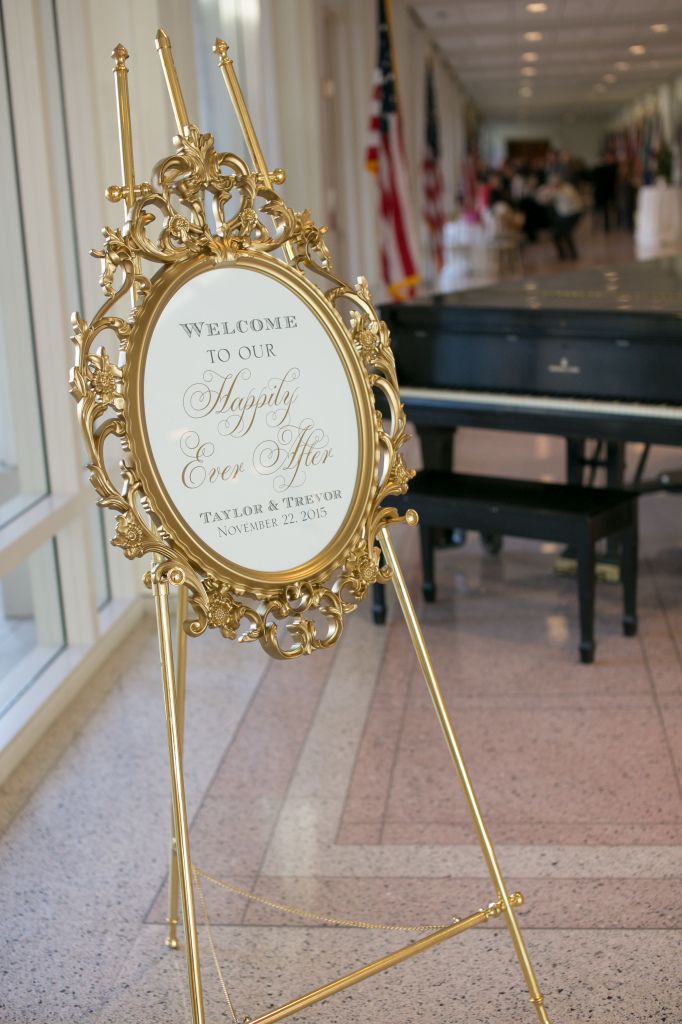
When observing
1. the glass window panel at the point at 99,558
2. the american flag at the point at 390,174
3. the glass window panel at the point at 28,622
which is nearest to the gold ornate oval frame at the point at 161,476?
the glass window panel at the point at 28,622

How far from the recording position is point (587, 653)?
3717 mm

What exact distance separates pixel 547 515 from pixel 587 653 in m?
0.44

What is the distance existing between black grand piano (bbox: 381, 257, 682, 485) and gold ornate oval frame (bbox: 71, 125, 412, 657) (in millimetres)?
1933

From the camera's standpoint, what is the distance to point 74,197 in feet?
13.1

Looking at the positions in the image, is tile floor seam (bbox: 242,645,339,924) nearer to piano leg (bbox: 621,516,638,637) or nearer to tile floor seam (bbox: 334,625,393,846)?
tile floor seam (bbox: 334,625,393,846)

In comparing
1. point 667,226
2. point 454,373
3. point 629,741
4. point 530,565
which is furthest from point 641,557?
point 667,226

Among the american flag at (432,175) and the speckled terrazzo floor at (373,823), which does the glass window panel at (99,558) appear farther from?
A: the american flag at (432,175)

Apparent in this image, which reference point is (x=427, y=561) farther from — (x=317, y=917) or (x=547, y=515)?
(x=317, y=917)

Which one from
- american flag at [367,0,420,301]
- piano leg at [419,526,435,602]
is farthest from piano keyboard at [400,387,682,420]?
american flag at [367,0,420,301]

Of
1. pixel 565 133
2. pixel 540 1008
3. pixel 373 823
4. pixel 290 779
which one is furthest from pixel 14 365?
pixel 565 133

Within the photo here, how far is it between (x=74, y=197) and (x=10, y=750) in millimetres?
1834

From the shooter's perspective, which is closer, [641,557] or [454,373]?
[454,373]

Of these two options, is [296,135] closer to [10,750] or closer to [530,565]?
[530,565]

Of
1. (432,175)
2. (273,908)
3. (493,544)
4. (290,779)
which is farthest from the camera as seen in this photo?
(432,175)
